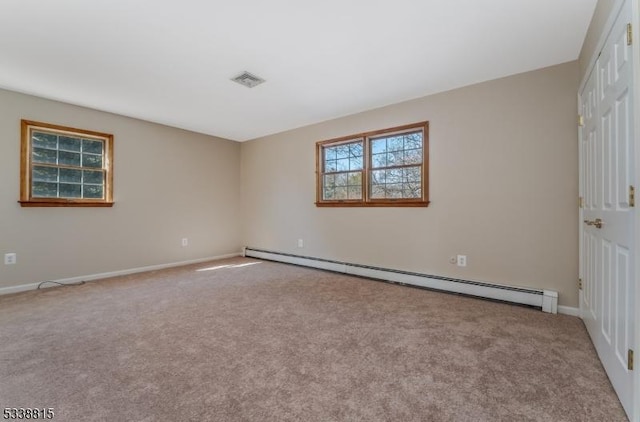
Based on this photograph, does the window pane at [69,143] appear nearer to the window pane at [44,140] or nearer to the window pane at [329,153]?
the window pane at [44,140]

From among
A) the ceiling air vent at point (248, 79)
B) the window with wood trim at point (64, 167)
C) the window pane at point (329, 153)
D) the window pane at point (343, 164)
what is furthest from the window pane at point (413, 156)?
the window with wood trim at point (64, 167)

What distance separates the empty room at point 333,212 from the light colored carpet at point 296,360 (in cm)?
2

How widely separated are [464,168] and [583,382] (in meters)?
2.17

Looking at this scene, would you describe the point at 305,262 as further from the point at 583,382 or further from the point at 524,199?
the point at 583,382

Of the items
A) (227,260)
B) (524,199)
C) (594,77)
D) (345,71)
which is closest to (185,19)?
(345,71)

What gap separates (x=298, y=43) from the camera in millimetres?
2381

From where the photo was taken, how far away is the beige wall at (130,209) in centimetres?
330

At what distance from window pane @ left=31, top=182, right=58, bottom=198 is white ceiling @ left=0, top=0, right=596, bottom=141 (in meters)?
1.08

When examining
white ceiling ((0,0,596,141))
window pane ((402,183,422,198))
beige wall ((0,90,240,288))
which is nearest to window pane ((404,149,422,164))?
window pane ((402,183,422,198))

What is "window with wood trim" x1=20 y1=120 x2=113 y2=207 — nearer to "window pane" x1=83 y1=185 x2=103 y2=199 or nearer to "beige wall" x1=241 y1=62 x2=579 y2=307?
"window pane" x1=83 y1=185 x2=103 y2=199

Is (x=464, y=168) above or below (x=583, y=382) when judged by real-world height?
above

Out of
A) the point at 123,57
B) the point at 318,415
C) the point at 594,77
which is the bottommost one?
the point at 318,415

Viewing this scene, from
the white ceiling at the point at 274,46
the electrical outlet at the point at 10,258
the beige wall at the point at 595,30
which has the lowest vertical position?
the electrical outlet at the point at 10,258

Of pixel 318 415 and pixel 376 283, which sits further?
pixel 376 283
